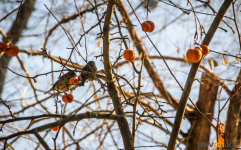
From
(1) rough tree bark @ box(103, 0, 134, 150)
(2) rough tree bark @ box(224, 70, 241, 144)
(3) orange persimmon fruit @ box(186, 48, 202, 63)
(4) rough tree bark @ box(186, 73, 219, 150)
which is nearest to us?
(3) orange persimmon fruit @ box(186, 48, 202, 63)

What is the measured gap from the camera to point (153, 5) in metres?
2.98

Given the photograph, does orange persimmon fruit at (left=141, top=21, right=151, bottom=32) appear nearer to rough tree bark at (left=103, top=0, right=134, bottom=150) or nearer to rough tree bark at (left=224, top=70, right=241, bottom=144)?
rough tree bark at (left=103, top=0, right=134, bottom=150)

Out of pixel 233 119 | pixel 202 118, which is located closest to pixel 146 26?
pixel 233 119

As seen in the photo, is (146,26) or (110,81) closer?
(146,26)

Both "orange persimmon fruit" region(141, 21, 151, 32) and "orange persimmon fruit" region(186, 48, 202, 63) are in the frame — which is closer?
"orange persimmon fruit" region(186, 48, 202, 63)

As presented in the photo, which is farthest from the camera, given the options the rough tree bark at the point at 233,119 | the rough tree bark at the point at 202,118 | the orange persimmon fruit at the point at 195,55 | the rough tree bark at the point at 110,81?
the rough tree bark at the point at 202,118

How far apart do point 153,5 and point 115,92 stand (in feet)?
4.84

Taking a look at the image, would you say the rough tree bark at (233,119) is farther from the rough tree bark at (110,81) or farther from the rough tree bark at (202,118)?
the rough tree bark at (110,81)

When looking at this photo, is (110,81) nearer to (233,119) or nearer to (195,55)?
(195,55)

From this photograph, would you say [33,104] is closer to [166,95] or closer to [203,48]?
[166,95]

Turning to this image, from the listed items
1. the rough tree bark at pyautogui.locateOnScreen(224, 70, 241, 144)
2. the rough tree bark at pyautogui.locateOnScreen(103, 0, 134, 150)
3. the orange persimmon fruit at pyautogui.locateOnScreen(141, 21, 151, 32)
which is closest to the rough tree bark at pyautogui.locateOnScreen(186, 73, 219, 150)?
the rough tree bark at pyautogui.locateOnScreen(224, 70, 241, 144)

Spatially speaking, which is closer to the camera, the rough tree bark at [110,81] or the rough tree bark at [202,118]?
the rough tree bark at [110,81]

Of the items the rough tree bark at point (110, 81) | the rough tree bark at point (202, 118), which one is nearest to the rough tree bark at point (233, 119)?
the rough tree bark at point (202, 118)

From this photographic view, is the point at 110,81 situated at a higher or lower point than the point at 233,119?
lower
